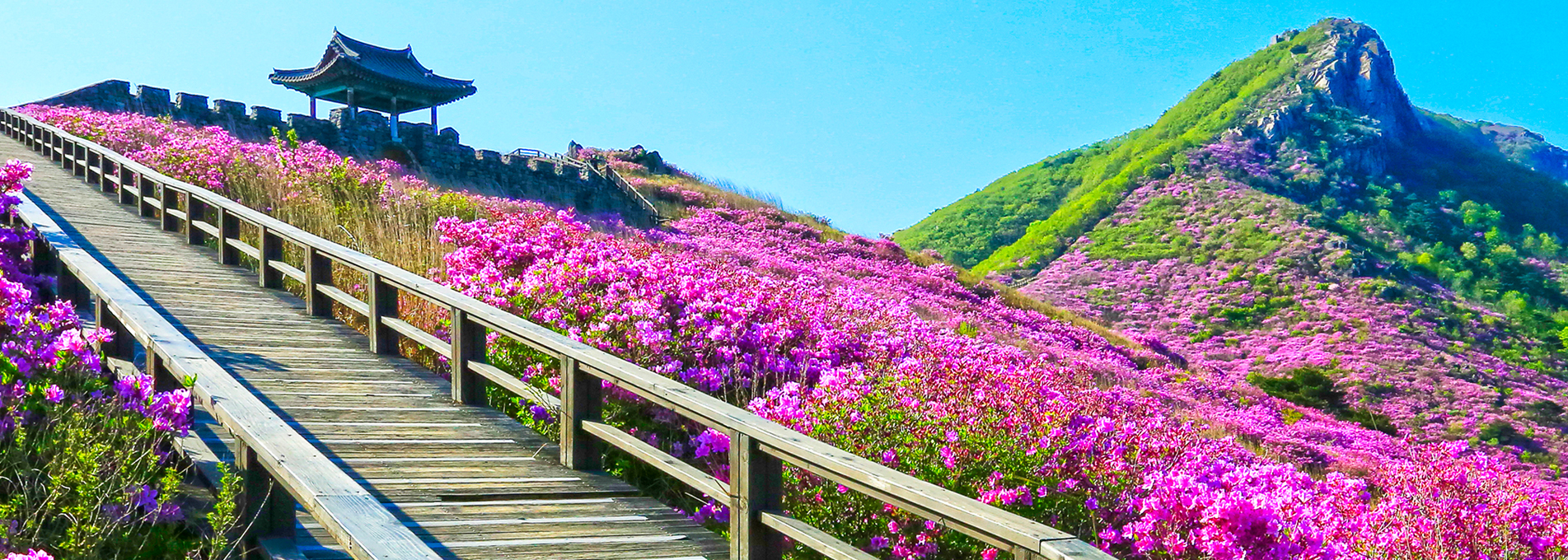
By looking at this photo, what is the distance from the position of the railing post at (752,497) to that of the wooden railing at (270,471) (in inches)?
53.6

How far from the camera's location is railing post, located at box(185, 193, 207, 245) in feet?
35.9

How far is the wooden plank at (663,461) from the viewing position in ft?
15.3

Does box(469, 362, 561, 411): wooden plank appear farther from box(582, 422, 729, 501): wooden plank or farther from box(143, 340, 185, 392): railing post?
box(143, 340, 185, 392): railing post

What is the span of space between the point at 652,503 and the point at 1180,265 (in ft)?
147

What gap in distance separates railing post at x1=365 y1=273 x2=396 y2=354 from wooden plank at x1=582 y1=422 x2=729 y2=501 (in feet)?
9.22

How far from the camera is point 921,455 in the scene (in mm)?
5051

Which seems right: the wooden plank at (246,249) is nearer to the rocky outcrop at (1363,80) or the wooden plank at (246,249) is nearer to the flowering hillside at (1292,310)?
the flowering hillside at (1292,310)

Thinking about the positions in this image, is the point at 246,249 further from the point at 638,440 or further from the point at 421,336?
the point at 638,440

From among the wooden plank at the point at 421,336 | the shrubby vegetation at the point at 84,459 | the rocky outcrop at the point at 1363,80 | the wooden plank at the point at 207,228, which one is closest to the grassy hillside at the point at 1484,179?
the rocky outcrop at the point at 1363,80

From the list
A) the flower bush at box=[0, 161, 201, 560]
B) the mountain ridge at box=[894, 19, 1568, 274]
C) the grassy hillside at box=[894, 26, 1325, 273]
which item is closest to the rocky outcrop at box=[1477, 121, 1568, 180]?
the mountain ridge at box=[894, 19, 1568, 274]

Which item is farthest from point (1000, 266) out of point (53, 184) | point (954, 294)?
point (53, 184)

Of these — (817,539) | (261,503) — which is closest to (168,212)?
(261,503)

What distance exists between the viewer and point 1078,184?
73.4 m

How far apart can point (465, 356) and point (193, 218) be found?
6196 millimetres
